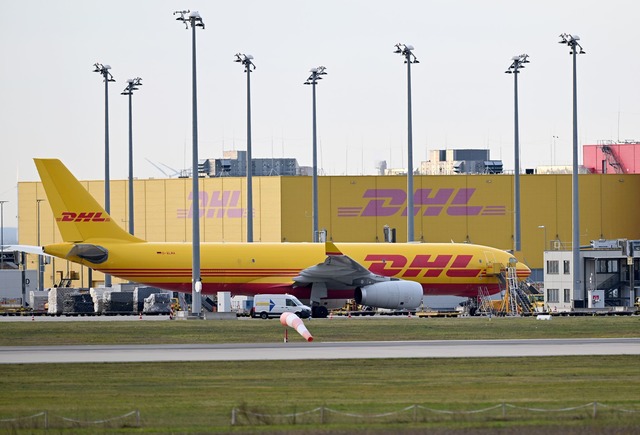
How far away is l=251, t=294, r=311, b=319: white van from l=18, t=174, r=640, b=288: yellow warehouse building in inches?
1834

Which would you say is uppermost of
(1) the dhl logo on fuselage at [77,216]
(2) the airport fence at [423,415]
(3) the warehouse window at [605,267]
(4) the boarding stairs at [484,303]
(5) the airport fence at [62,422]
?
(1) the dhl logo on fuselage at [77,216]

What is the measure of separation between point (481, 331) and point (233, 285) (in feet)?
62.8

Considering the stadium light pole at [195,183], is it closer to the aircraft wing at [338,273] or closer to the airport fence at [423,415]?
the aircraft wing at [338,273]

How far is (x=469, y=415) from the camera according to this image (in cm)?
2681

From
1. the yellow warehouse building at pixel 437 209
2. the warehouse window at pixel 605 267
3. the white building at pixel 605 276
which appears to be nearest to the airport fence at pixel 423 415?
the white building at pixel 605 276

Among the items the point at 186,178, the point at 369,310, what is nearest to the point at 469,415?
the point at 369,310

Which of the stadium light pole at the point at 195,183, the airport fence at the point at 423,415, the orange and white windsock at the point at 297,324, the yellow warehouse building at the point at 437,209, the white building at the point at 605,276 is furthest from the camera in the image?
the yellow warehouse building at the point at 437,209

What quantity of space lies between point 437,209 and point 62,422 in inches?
3550

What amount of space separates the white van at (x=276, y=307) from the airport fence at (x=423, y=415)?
121 feet

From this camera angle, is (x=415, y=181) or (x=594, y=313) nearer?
(x=594, y=313)

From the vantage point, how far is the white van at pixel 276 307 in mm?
64875

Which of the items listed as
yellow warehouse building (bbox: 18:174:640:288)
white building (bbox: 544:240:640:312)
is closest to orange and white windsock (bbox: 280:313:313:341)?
white building (bbox: 544:240:640:312)

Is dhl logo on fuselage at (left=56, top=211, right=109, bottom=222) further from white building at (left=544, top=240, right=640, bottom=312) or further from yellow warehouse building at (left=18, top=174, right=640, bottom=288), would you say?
yellow warehouse building at (left=18, top=174, right=640, bottom=288)

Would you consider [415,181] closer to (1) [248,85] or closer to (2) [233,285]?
(1) [248,85]
